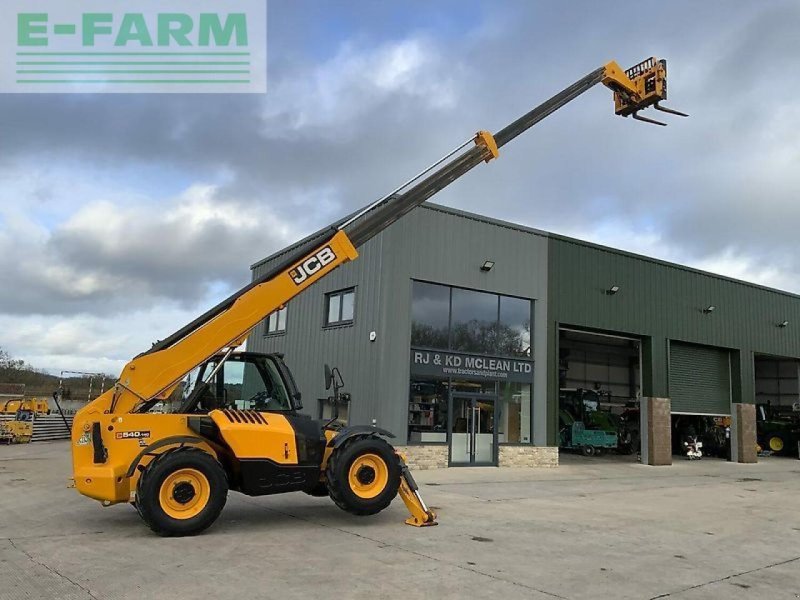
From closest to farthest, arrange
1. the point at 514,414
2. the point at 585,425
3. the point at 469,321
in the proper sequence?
the point at 469,321 < the point at 514,414 < the point at 585,425

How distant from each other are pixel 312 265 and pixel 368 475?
3.01 meters

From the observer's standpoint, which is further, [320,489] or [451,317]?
[451,317]

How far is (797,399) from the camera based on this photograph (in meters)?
29.8

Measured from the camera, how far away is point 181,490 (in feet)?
24.8

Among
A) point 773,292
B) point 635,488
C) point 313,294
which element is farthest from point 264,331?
point 773,292

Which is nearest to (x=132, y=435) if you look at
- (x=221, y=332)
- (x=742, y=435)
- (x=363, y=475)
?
(x=221, y=332)

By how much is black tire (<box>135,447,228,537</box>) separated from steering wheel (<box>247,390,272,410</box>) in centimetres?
128

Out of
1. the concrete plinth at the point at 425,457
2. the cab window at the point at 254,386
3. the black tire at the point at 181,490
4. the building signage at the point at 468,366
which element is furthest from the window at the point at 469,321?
the black tire at the point at 181,490

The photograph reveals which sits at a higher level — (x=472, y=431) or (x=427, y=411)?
(x=427, y=411)

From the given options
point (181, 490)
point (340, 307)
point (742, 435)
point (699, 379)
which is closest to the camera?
point (181, 490)

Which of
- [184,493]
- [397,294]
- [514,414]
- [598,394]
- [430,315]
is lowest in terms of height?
[184,493]

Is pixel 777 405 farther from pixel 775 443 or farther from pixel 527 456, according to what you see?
pixel 527 456

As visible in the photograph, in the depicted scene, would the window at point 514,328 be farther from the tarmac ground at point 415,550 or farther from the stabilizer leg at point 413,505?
the stabilizer leg at point 413,505

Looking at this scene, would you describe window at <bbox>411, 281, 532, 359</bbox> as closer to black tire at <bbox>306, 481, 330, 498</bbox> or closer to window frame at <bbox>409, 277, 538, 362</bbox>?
window frame at <bbox>409, 277, 538, 362</bbox>
